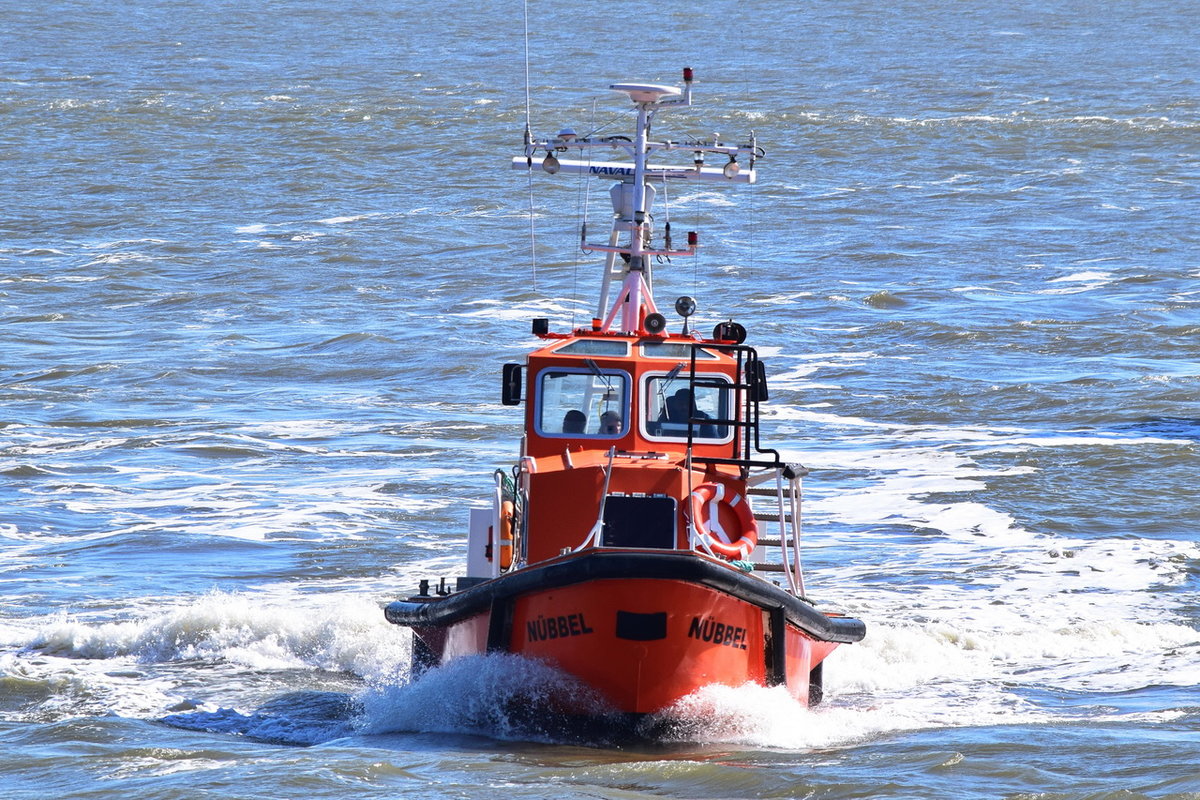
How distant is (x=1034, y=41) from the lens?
60750 mm

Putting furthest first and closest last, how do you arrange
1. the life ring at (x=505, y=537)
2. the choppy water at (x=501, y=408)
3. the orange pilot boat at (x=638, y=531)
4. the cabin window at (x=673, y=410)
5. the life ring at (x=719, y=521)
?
the life ring at (x=505, y=537) → the cabin window at (x=673, y=410) → the life ring at (x=719, y=521) → the choppy water at (x=501, y=408) → the orange pilot boat at (x=638, y=531)

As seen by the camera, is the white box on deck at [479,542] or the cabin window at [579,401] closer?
the cabin window at [579,401]

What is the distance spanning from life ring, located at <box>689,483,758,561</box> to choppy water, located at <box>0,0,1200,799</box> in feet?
3.00

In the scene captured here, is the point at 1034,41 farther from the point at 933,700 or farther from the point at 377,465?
the point at 933,700

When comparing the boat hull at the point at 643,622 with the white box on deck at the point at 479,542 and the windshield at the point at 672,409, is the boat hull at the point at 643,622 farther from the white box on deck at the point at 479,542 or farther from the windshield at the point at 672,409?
the windshield at the point at 672,409

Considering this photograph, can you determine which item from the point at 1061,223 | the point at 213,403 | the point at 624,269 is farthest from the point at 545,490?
the point at 1061,223

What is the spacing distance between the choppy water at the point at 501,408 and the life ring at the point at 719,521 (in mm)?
913

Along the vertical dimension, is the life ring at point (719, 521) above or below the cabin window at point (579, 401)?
below

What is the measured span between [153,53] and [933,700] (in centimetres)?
4822

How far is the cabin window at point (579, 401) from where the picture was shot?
34.9ft

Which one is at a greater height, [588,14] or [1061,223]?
[588,14]

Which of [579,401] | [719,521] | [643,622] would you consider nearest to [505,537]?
[579,401]

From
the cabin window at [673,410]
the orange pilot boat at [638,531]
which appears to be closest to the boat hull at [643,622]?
the orange pilot boat at [638,531]

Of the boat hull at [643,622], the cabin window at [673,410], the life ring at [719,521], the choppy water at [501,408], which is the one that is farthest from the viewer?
the cabin window at [673,410]
